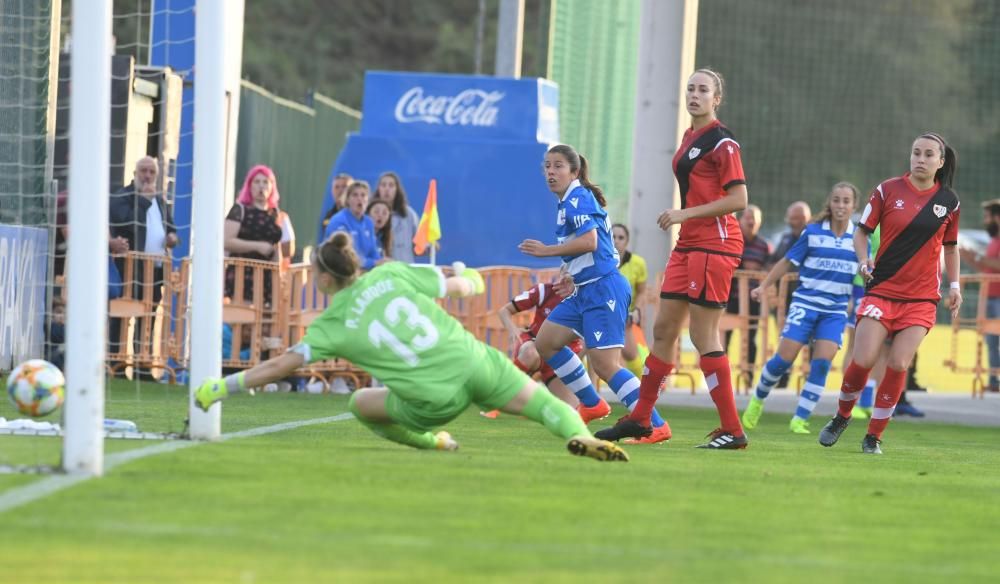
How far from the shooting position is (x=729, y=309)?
62.3ft

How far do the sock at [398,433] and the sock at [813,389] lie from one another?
193 inches

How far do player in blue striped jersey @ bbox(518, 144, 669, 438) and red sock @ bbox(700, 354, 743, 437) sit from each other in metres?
0.43

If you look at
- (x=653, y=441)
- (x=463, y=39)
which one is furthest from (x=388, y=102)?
(x=463, y=39)

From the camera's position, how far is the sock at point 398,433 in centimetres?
876

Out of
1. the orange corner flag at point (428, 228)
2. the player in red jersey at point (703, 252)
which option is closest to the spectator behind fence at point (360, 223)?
the orange corner flag at point (428, 228)

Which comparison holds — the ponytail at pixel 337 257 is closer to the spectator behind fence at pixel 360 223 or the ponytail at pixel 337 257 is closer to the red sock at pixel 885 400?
the red sock at pixel 885 400

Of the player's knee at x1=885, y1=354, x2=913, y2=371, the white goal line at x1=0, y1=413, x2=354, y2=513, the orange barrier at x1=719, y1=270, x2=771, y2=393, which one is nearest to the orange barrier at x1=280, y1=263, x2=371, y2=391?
the orange barrier at x1=719, y1=270, x2=771, y2=393

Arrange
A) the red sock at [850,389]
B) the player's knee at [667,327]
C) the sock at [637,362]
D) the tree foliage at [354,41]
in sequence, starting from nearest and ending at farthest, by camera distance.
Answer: the player's knee at [667,327], the red sock at [850,389], the sock at [637,362], the tree foliage at [354,41]

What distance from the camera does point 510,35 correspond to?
25.9m

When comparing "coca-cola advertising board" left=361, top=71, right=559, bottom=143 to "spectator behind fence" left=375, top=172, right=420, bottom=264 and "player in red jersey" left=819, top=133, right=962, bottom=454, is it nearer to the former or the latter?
"spectator behind fence" left=375, top=172, right=420, bottom=264

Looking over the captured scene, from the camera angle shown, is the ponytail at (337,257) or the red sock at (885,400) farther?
the red sock at (885,400)

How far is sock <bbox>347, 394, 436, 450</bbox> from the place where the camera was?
345 inches

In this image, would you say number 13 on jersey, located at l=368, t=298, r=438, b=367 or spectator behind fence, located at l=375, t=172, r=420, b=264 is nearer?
number 13 on jersey, located at l=368, t=298, r=438, b=367

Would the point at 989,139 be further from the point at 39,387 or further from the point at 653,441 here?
the point at 39,387
